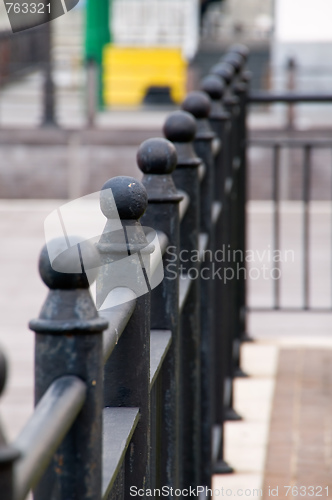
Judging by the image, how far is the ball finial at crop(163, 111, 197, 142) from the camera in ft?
6.14

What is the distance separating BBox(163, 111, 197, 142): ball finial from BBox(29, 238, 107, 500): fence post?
1.13 metres

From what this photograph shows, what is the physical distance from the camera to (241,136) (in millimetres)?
4062

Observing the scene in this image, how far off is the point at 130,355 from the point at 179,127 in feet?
2.73

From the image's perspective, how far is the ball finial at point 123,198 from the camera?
3.59ft

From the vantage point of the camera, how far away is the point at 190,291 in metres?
2.02

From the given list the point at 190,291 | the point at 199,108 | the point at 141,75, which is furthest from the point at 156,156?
the point at 141,75

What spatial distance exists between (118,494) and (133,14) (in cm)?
1804

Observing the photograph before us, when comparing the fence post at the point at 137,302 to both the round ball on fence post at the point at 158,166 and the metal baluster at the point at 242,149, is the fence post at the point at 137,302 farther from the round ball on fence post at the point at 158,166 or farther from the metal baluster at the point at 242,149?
the metal baluster at the point at 242,149

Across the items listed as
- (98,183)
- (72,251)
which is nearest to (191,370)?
(72,251)

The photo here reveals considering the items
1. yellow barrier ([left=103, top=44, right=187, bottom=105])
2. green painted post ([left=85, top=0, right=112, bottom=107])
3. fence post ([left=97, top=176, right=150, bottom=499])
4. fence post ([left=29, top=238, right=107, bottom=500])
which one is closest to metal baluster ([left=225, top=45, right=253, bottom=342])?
fence post ([left=97, top=176, right=150, bottom=499])

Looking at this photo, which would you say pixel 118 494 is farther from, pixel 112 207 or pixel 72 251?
pixel 72 251

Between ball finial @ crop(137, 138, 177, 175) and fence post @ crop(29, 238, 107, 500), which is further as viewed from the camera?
ball finial @ crop(137, 138, 177, 175)

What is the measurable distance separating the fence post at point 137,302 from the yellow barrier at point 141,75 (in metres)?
14.5

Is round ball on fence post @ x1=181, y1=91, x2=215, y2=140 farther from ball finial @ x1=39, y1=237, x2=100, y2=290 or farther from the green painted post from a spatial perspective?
the green painted post
